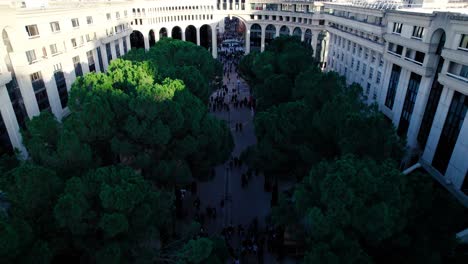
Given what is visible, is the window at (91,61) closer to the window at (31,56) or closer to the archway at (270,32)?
the window at (31,56)

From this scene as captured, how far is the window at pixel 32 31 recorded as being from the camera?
1023 inches

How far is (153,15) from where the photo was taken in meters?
65.7

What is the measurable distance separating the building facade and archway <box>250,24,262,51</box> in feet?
87.4

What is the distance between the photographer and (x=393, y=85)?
31.7 meters

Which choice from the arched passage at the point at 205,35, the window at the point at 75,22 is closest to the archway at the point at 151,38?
the arched passage at the point at 205,35

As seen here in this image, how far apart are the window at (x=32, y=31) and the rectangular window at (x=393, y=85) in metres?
33.8

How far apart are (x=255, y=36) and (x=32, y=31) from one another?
5587cm

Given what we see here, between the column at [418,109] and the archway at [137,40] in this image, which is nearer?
the column at [418,109]

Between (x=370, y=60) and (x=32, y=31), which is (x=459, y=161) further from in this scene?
(x=32, y=31)

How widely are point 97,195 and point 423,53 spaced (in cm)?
2721

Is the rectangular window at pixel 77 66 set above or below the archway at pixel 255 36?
above

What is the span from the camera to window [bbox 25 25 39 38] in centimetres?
2598

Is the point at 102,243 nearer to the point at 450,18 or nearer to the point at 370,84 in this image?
the point at 450,18

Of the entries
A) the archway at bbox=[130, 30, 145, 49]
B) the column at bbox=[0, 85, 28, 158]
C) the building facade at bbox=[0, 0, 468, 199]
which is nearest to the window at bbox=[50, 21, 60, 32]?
the building facade at bbox=[0, 0, 468, 199]
